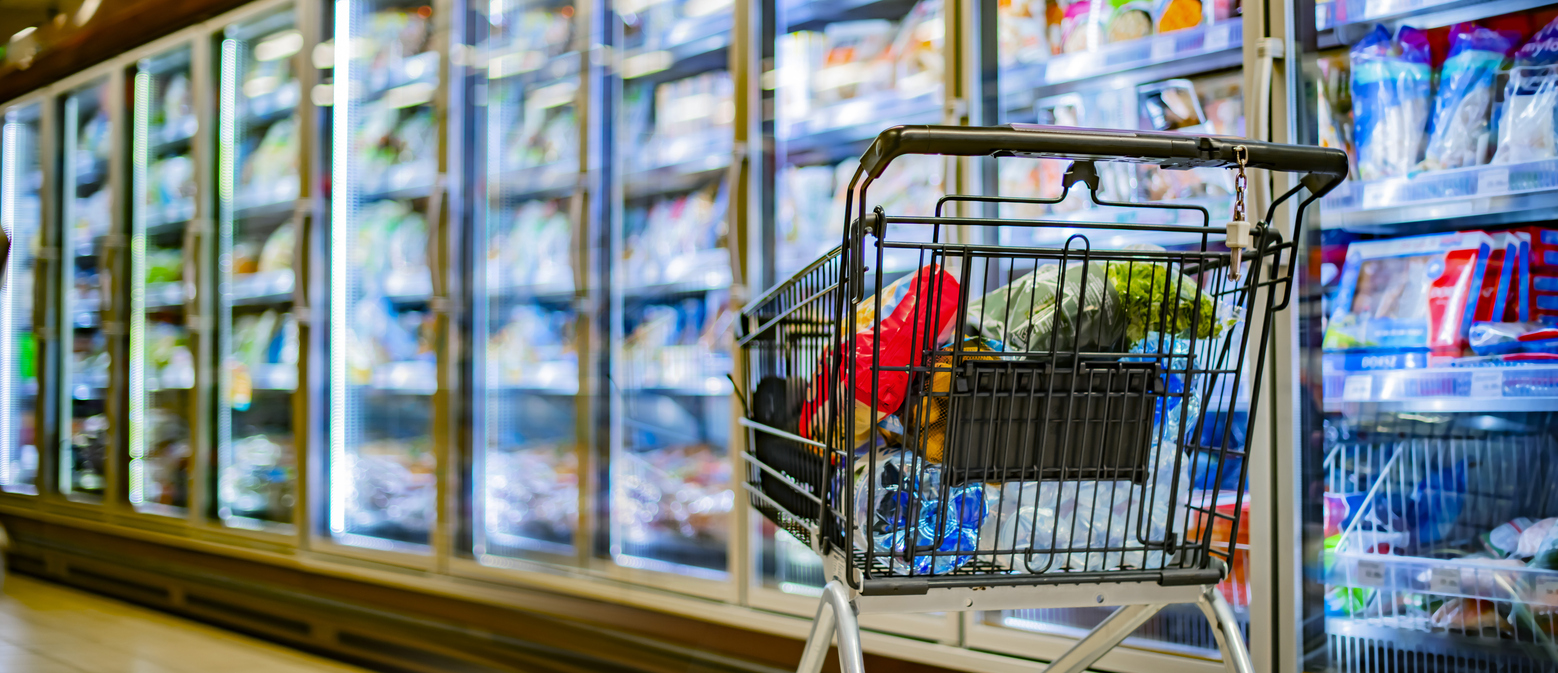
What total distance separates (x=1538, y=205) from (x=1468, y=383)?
0.90 ft

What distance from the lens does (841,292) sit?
0.92 metres

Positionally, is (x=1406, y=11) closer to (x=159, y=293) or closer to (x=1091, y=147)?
(x=1091, y=147)

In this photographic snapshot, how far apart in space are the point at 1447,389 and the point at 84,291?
476 centimetres

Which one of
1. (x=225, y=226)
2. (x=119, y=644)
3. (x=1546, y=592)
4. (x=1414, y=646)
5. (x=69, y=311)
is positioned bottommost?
(x=119, y=644)

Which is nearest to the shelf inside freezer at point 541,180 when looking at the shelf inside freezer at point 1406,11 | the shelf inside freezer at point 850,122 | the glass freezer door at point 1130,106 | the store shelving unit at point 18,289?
the shelf inside freezer at point 850,122

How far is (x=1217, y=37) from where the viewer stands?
1762mm

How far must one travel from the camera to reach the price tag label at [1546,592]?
4.87ft

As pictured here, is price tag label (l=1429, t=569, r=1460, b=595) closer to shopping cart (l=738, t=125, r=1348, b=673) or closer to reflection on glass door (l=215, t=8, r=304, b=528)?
shopping cart (l=738, t=125, r=1348, b=673)

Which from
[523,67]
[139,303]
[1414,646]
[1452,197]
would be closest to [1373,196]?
[1452,197]

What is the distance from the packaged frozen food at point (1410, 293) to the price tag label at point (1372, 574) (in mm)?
343

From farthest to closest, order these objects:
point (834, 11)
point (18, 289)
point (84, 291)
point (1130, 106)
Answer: point (18, 289)
point (84, 291)
point (834, 11)
point (1130, 106)

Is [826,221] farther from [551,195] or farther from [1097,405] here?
[1097,405]

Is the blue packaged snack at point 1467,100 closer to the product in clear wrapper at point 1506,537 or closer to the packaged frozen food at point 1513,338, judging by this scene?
the packaged frozen food at point 1513,338

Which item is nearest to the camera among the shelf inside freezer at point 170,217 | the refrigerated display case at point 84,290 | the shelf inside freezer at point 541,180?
the shelf inside freezer at point 541,180
